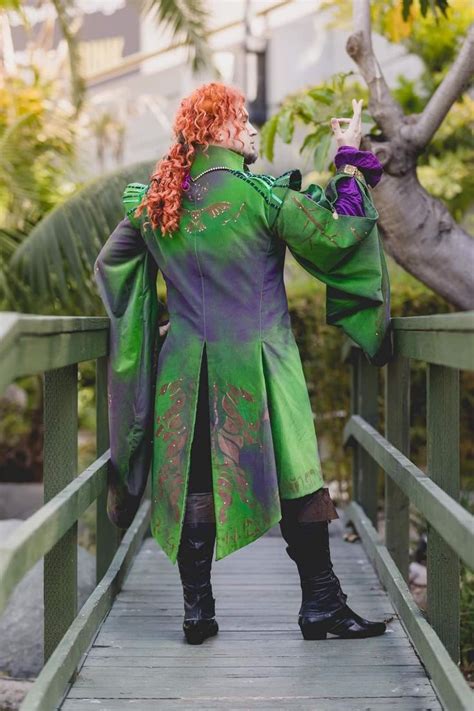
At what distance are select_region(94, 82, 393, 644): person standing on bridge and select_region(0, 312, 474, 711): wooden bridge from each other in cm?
17

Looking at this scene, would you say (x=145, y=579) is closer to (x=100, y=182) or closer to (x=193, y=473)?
(x=193, y=473)

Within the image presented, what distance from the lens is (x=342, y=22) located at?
396 inches

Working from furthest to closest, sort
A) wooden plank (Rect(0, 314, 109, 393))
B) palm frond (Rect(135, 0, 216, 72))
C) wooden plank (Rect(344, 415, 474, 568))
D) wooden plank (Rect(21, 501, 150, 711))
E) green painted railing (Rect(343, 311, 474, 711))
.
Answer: palm frond (Rect(135, 0, 216, 72)) < wooden plank (Rect(21, 501, 150, 711)) < green painted railing (Rect(343, 311, 474, 711)) < wooden plank (Rect(344, 415, 474, 568)) < wooden plank (Rect(0, 314, 109, 393))

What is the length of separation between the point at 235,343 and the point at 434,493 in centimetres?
88

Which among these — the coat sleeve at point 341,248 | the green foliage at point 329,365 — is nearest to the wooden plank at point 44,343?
the coat sleeve at point 341,248

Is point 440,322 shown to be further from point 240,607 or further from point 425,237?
point 425,237

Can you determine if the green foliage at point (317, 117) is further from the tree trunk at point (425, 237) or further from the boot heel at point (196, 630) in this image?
the boot heel at point (196, 630)

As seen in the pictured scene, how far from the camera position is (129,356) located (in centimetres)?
365

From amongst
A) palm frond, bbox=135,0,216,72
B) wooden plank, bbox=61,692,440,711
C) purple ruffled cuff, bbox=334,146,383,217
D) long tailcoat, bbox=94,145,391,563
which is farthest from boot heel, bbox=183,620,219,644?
palm frond, bbox=135,0,216,72

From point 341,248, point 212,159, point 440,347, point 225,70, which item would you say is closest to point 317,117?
point 212,159

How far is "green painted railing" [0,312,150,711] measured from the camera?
93.1 inches

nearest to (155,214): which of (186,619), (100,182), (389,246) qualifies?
(186,619)

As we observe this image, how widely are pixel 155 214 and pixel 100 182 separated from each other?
3.85 meters

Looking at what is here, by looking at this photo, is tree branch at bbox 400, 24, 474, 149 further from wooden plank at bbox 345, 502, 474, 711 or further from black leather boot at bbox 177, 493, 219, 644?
black leather boot at bbox 177, 493, 219, 644
